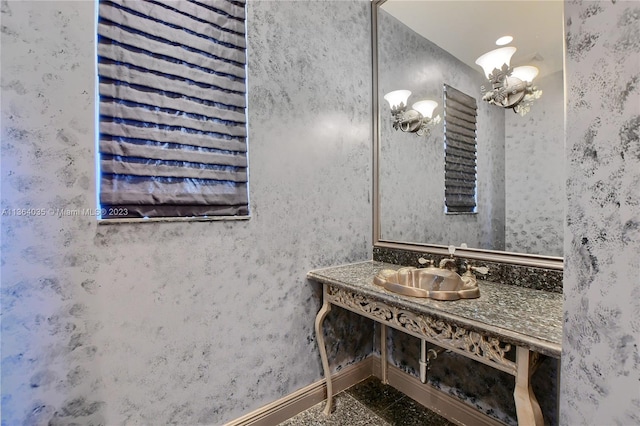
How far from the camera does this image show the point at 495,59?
1438 millimetres

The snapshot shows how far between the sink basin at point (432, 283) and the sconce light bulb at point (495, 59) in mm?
1051

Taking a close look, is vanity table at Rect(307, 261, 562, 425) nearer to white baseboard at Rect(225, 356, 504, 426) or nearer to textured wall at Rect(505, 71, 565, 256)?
textured wall at Rect(505, 71, 565, 256)

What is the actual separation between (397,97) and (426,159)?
47 cm

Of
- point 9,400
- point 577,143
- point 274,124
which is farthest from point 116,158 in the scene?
point 577,143

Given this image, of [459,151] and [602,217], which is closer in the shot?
[602,217]

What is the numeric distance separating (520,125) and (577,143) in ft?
2.88

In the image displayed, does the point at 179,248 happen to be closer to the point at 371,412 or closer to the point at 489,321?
the point at 489,321

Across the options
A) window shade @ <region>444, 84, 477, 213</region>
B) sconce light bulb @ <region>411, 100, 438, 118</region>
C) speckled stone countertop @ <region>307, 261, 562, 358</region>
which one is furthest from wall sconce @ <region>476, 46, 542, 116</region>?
speckled stone countertop @ <region>307, 261, 562, 358</region>

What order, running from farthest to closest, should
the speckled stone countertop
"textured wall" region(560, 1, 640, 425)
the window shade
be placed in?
the window shade → the speckled stone countertop → "textured wall" region(560, 1, 640, 425)

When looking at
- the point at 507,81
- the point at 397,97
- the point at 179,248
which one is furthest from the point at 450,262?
the point at 179,248

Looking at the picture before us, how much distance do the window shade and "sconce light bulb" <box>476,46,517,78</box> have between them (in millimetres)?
160

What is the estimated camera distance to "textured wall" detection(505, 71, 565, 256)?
126 cm

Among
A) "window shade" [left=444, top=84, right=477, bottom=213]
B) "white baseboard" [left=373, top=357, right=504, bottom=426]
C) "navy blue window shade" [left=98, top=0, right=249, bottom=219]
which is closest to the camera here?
"navy blue window shade" [left=98, top=0, right=249, bottom=219]

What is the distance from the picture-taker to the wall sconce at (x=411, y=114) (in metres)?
1.82
